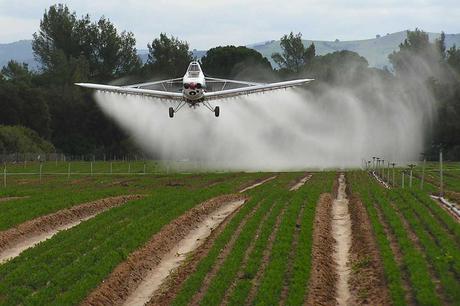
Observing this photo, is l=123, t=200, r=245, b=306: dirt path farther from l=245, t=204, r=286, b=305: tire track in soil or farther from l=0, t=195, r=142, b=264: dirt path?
l=0, t=195, r=142, b=264: dirt path

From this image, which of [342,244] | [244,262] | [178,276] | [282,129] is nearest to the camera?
[178,276]

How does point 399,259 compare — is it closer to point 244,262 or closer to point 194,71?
point 244,262

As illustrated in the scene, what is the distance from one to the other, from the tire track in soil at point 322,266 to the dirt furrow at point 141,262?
5.00 meters

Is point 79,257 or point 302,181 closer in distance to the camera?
point 79,257

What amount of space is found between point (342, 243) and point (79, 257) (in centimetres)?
943

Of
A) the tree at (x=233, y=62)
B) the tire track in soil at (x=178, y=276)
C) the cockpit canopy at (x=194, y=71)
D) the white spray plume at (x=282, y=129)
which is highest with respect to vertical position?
the tree at (x=233, y=62)

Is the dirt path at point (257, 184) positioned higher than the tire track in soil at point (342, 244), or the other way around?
the dirt path at point (257, 184)

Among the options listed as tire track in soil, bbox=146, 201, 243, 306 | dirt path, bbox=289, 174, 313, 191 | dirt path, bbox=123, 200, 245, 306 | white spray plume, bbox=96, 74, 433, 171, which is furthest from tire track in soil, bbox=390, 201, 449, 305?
white spray plume, bbox=96, 74, 433, 171

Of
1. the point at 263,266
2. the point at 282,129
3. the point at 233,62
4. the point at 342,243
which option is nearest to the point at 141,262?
the point at 263,266

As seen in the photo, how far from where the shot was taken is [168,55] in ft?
470

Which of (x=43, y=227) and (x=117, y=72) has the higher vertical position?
(x=117, y=72)

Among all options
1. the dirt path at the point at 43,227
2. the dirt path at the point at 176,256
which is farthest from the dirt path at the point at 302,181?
the dirt path at the point at 43,227

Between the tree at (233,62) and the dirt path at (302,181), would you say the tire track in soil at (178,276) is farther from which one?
the tree at (233,62)

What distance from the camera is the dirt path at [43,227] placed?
26.8m
